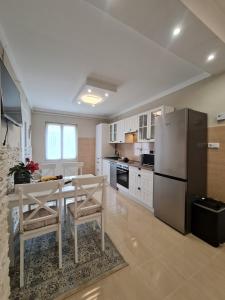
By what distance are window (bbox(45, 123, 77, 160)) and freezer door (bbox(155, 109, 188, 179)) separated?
12.1ft

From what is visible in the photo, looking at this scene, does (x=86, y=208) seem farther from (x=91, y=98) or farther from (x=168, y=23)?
(x=91, y=98)

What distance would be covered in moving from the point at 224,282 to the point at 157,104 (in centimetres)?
332

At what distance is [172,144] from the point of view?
2441 mm

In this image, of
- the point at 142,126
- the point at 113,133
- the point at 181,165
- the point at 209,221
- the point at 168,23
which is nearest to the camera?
the point at 168,23

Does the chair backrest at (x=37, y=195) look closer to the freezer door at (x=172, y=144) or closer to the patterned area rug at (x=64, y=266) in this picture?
the patterned area rug at (x=64, y=266)

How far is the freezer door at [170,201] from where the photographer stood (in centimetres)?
228

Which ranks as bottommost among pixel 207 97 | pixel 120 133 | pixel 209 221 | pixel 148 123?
pixel 209 221

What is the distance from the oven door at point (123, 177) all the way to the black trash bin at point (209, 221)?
1.80m

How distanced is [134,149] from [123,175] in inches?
37.6

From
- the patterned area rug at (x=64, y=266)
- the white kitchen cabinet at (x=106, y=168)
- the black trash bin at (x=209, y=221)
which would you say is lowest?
the patterned area rug at (x=64, y=266)

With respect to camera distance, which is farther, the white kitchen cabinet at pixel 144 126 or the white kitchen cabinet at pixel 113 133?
the white kitchen cabinet at pixel 113 133

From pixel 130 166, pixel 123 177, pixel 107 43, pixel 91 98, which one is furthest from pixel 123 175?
pixel 107 43

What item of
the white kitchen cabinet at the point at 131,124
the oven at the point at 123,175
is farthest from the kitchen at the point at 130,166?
the white kitchen cabinet at the point at 131,124

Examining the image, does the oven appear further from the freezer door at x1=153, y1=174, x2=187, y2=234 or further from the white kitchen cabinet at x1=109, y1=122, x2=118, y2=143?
the white kitchen cabinet at x1=109, y1=122, x2=118, y2=143
